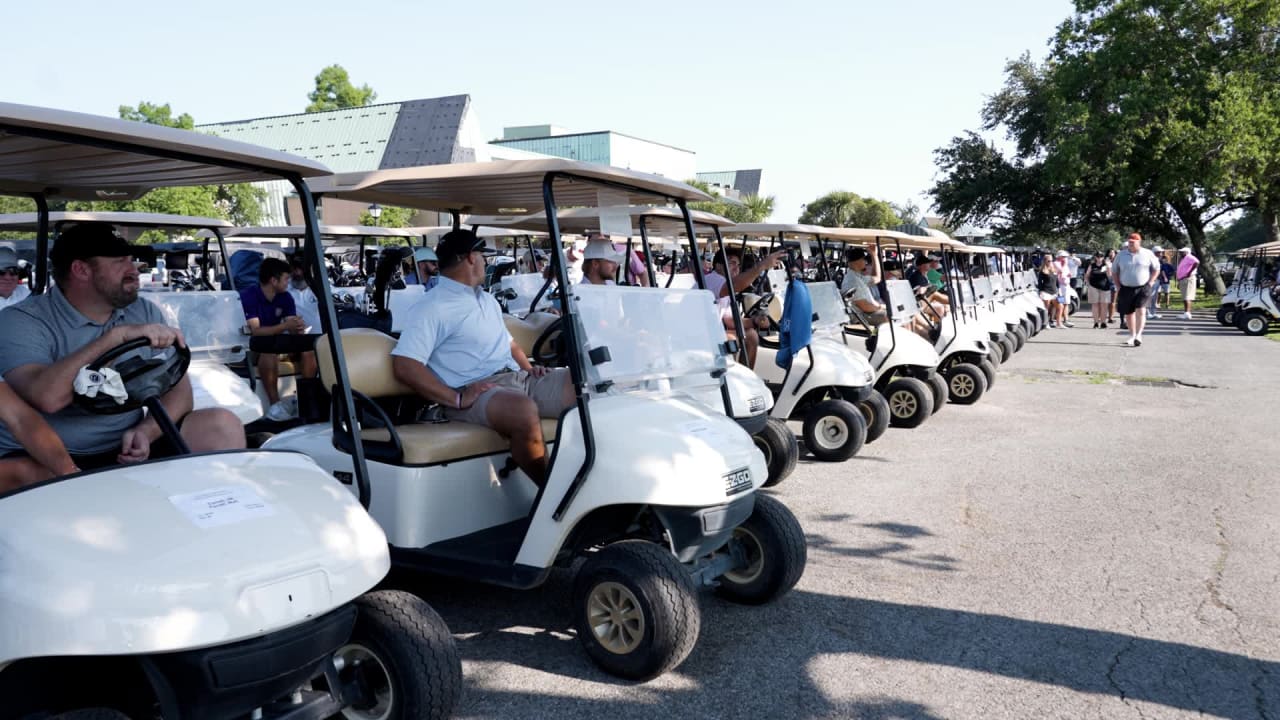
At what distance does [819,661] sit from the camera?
350 centimetres

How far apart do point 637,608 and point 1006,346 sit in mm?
10391

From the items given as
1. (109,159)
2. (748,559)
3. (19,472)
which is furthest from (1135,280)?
(19,472)

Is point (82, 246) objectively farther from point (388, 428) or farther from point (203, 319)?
point (203, 319)

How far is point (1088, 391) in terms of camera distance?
9.95 m

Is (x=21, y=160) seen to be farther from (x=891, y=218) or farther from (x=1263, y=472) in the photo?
(x=891, y=218)

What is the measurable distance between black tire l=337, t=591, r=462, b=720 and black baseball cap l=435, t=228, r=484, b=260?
2.05m

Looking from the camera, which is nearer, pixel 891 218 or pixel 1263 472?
pixel 1263 472

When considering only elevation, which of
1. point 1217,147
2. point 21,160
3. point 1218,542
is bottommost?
point 1218,542

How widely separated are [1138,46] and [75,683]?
32250mm

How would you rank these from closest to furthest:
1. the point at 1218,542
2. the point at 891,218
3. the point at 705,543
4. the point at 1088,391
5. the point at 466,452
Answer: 1. the point at 705,543
2. the point at 466,452
3. the point at 1218,542
4. the point at 1088,391
5. the point at 891,218

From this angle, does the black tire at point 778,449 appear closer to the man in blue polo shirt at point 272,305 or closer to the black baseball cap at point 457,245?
the black baseball cap at point 457,245

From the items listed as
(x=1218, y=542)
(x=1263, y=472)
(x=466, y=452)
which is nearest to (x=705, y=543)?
(x=466, y=452)

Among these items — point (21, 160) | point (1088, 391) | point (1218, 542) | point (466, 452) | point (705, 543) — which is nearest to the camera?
point (21, 160)

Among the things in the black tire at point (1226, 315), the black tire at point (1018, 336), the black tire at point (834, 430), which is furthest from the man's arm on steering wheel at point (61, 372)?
the black tire at point (1226, 315)
